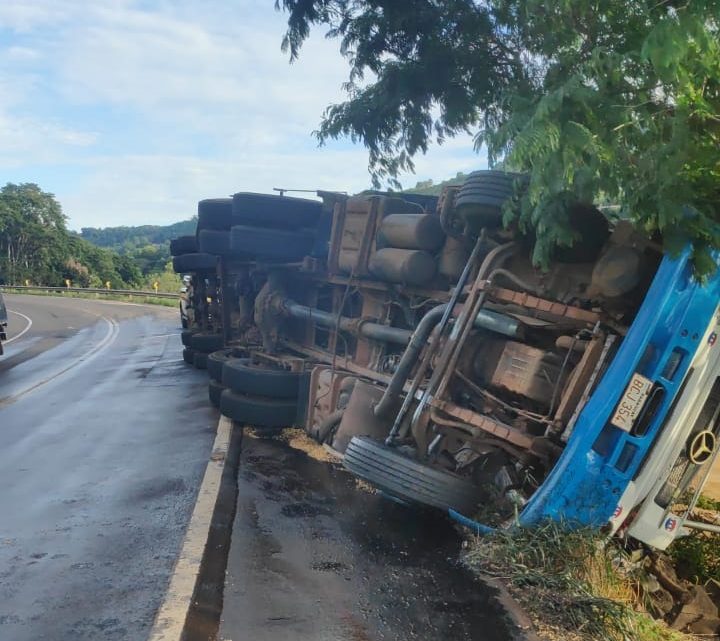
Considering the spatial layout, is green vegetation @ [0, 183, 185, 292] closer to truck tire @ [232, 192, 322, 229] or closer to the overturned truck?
truck tire @ [232, 192, 322, 229]

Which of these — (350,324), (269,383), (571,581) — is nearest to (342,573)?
(571,581)

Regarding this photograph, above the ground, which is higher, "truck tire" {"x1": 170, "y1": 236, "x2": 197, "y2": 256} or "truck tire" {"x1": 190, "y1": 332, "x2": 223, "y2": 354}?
"truck tire" {"x1": 170, "y1": 236, "x2": 197, "y2": 256}

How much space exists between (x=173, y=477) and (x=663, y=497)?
3820 mm

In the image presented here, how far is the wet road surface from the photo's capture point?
3.59 m

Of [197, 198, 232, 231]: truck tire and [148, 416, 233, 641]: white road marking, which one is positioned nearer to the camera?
[148, 416, 233, 641]: white road marking

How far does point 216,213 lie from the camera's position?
1077cm

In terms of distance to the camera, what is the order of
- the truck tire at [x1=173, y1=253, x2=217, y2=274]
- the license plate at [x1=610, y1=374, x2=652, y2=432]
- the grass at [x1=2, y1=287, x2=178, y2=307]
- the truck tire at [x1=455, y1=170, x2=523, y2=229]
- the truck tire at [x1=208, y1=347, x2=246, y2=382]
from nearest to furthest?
the license plate at [x1=610, y1=374, x2=652, y2=432] → the truck tire at [x1=455, y1=170, x2=523, y2=229] → the truck tire at [x1=208, y1=347, x2=246, y2=382] → the truck tire at [x1=173, y1=253, x2=217, y2=274] → the grass at [x1=2, y1=287, x2=178, y2=307]

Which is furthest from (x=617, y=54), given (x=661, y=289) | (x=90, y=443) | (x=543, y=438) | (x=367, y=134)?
(x=367, y=134)

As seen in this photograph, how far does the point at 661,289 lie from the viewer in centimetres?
407

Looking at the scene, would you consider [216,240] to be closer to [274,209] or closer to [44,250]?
[274,209]

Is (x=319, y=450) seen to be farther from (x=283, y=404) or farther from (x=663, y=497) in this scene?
(x=663, y=497)

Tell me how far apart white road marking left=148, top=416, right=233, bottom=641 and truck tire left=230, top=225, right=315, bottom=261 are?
2.87 m

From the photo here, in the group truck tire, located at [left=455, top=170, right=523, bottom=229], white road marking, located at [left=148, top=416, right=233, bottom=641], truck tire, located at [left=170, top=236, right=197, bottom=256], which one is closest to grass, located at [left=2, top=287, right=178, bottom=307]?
truck tire, located at [left=170, top=236, right=197, bottom=256]

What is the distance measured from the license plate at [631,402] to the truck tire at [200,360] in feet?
34.4
